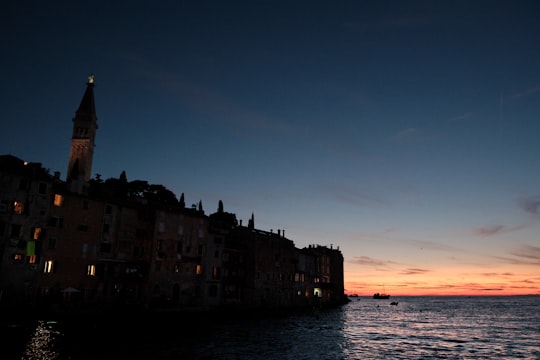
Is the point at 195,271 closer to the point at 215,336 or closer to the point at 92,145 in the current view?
the point at 215,336

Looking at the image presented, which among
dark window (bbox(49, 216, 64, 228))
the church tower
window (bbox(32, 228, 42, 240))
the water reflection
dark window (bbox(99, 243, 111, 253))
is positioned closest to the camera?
the water reflection

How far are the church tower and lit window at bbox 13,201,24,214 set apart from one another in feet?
153

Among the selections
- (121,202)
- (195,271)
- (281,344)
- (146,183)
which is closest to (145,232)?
(121,202)

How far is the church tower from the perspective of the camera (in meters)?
94.2

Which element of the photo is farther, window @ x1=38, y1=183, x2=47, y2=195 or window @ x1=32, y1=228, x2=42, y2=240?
window @ x1=38, y1=183, x2=47, y2=195

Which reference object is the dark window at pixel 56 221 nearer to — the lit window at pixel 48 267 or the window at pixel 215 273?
the lit window at pixel 48 267

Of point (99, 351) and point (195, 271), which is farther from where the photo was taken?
point (195, 271)

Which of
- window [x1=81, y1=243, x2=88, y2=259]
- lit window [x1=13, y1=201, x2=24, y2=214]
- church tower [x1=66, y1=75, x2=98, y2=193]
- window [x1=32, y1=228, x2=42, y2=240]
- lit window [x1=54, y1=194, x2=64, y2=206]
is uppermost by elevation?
church tower [x1=66, y1=75, x2=98, y2=193]

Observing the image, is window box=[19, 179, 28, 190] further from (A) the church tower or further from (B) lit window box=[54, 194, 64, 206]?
(A) the church tower

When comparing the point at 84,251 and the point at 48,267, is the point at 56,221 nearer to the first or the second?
the point at 84,251

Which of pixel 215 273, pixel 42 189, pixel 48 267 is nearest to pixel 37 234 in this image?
pixel 48 267

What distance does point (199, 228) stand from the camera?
2721 inches

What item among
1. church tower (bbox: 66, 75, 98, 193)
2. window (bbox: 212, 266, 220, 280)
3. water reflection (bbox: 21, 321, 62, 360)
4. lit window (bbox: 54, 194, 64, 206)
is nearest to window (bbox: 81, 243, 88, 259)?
lit window (bbox: 54, 194, 64, 206)

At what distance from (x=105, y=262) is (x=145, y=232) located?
774 centimetres
